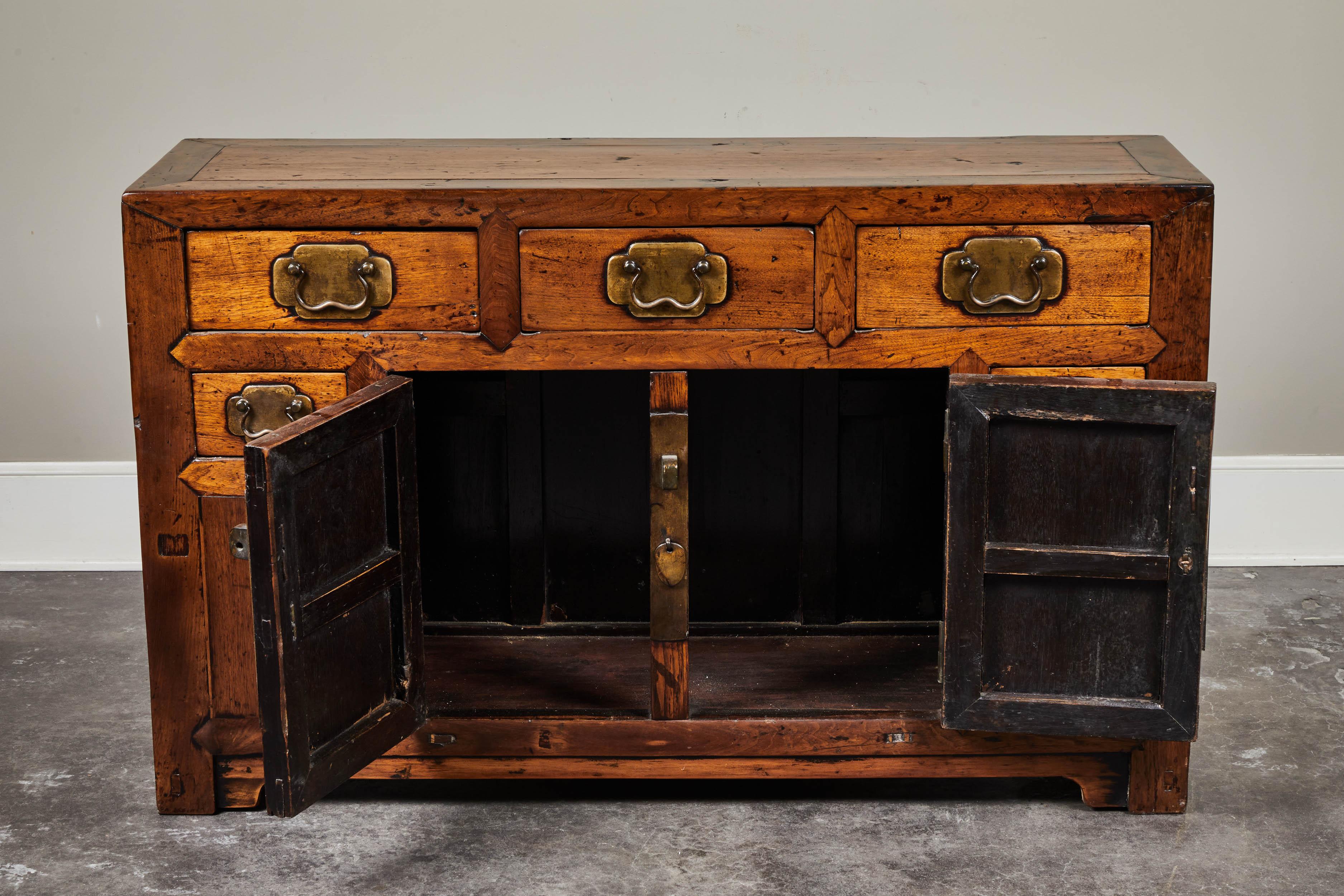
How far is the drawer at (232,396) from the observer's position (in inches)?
103

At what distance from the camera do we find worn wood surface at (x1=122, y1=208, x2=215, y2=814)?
8.46ft

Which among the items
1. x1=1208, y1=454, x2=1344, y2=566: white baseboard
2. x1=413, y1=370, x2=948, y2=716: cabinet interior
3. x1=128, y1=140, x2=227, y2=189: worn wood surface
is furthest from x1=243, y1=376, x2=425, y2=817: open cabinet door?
x1=1208, y1=454, x2=1344, y2=566: white baseboard

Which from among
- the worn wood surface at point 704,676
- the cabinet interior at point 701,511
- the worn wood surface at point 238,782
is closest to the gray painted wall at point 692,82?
the cabinet interior at point 701,511

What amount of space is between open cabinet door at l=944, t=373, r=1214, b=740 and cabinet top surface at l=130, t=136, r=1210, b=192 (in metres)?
0.40

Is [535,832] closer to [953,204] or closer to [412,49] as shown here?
[953,204]

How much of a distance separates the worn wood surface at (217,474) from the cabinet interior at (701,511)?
766mm

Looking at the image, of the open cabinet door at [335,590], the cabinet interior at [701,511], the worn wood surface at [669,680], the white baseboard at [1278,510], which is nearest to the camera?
the open cabinet door at [335,590]

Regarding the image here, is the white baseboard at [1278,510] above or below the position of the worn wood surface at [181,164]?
below

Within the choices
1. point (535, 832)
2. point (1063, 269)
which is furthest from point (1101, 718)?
point (535, 832)

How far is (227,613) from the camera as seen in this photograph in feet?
8.82

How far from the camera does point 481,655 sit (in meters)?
3.21

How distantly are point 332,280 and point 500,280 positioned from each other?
11.3 inches

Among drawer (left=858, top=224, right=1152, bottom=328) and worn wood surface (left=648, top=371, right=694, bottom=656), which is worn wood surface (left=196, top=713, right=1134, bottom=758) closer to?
worn wood surface (left=648, top=371, right=694, bottom=656)

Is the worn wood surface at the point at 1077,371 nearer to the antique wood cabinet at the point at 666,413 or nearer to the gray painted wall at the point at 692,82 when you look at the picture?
the antique wood cabinet at the point at 666,413
